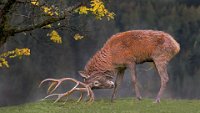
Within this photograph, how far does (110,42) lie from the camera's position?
13453 mm

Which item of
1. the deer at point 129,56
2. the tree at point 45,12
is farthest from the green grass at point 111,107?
the tree at point 45,12

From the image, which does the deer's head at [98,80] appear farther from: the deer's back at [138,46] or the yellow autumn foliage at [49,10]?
the yellow autumn foliage at [49,10]

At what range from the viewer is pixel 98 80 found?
1336 cm

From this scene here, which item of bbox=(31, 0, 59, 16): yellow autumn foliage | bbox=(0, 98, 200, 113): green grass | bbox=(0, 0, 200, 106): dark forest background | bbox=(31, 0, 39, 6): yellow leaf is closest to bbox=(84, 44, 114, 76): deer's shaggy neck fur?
bbox=(0, 98, 200, 113): green grass

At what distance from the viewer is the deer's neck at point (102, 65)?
43.9 ft

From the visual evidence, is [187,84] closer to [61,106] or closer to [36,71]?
[36,71]

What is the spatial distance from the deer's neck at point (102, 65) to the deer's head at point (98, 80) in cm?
8

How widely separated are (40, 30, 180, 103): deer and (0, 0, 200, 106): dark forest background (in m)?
5.48

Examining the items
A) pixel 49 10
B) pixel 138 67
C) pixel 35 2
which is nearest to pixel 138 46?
pixel 49 10

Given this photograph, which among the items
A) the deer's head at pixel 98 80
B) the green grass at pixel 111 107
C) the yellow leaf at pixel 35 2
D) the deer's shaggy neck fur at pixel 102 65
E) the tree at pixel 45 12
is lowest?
the green grass at pixel 111 107

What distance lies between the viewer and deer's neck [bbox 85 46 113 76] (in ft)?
43.9

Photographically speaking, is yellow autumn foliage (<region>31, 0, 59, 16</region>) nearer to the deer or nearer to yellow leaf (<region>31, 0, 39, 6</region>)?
yellow leaf (<region>31, 0, 39, 6</region>)

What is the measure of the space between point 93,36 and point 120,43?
6906mm

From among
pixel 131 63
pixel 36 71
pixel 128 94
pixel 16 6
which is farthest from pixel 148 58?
pixel 36 71
